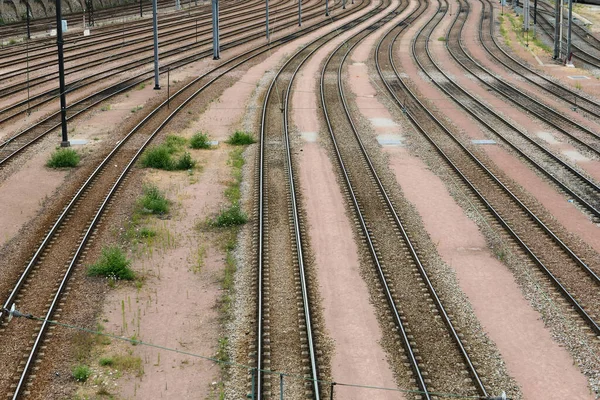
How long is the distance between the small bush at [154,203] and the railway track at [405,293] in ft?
17.3

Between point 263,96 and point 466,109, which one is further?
point 263,96

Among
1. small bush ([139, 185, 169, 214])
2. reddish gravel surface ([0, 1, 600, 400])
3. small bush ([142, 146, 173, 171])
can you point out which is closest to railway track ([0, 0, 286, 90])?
reddish gravel surface ([0, 1, 600, 400])

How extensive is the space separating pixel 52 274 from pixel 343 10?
269 ft

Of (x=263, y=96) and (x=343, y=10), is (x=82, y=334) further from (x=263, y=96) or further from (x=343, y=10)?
(x=343, y=10)

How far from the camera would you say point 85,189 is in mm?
24594

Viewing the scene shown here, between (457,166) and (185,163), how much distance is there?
9187 mm

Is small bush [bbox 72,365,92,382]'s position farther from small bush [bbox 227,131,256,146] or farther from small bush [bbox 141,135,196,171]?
small bush [bbox 227,131,256,146]

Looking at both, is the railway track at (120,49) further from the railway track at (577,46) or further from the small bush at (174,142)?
the railway track at (577,46)

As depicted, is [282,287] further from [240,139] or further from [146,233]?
[240,139]

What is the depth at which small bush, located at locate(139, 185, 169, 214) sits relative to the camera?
882 inches

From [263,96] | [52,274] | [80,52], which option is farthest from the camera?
[80,52]

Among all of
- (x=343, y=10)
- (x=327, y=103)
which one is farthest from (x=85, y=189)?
(x=343, y=10)

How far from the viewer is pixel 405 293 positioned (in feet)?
55.3

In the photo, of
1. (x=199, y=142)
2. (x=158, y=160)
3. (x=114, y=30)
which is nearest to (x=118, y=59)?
(x=114, y=30)
